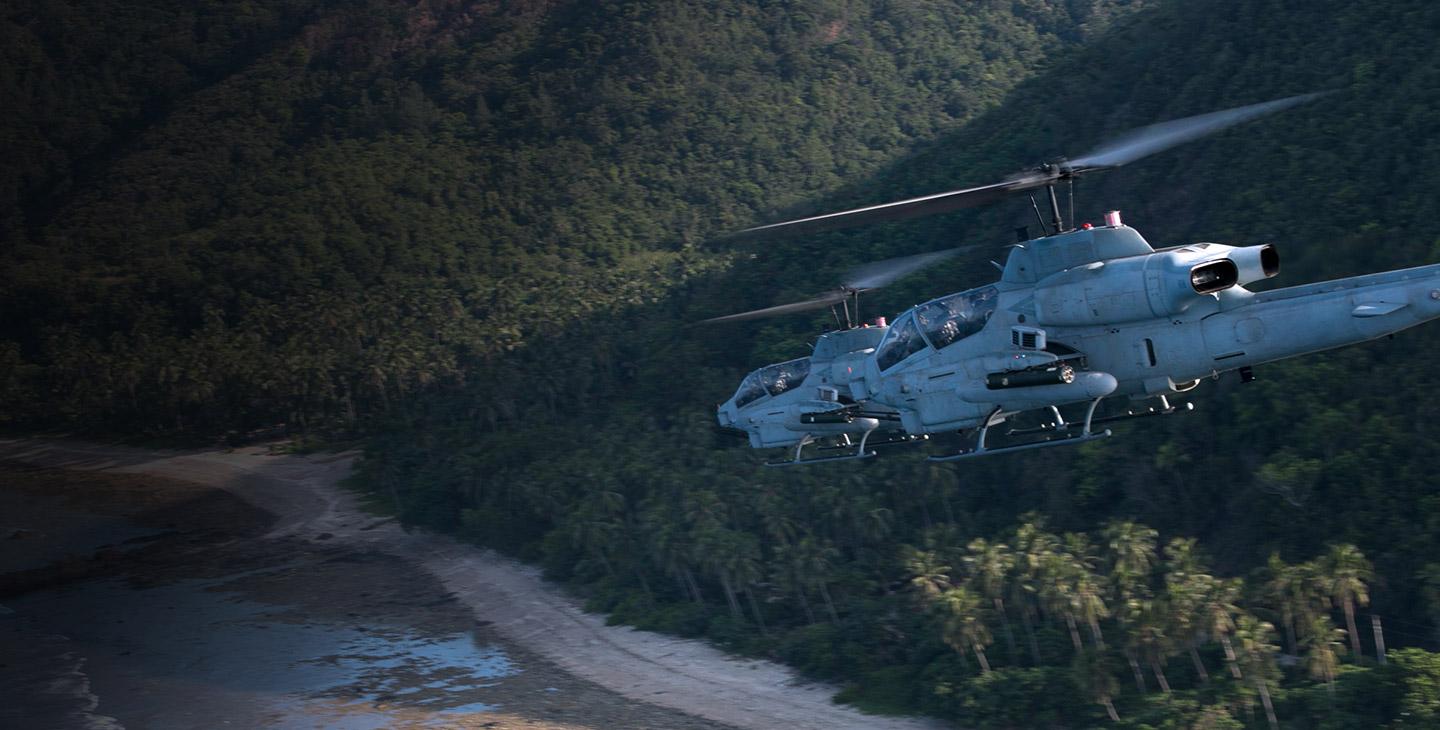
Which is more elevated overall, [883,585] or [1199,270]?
[1199,270]

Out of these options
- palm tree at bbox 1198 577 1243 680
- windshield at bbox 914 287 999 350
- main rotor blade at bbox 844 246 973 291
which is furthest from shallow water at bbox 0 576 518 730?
windshield at bbox 914 287 999 350

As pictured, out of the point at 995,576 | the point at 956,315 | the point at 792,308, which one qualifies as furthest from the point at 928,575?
the point at 956,315

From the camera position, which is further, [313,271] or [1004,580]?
[313,271]

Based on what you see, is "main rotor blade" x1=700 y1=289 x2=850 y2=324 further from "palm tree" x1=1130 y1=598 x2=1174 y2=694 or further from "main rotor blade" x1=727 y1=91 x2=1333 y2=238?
"palm tree" x1=1130 y1=598 x2=1174 y2=694

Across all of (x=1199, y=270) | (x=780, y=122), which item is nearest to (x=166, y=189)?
(x=780, y=122)

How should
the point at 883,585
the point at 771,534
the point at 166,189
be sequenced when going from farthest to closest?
the point at 166,189 → the point at 771,534 → the point at 883,585

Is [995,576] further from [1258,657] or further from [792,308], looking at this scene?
[792,308]

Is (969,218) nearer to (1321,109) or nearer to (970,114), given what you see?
(1321,109)
